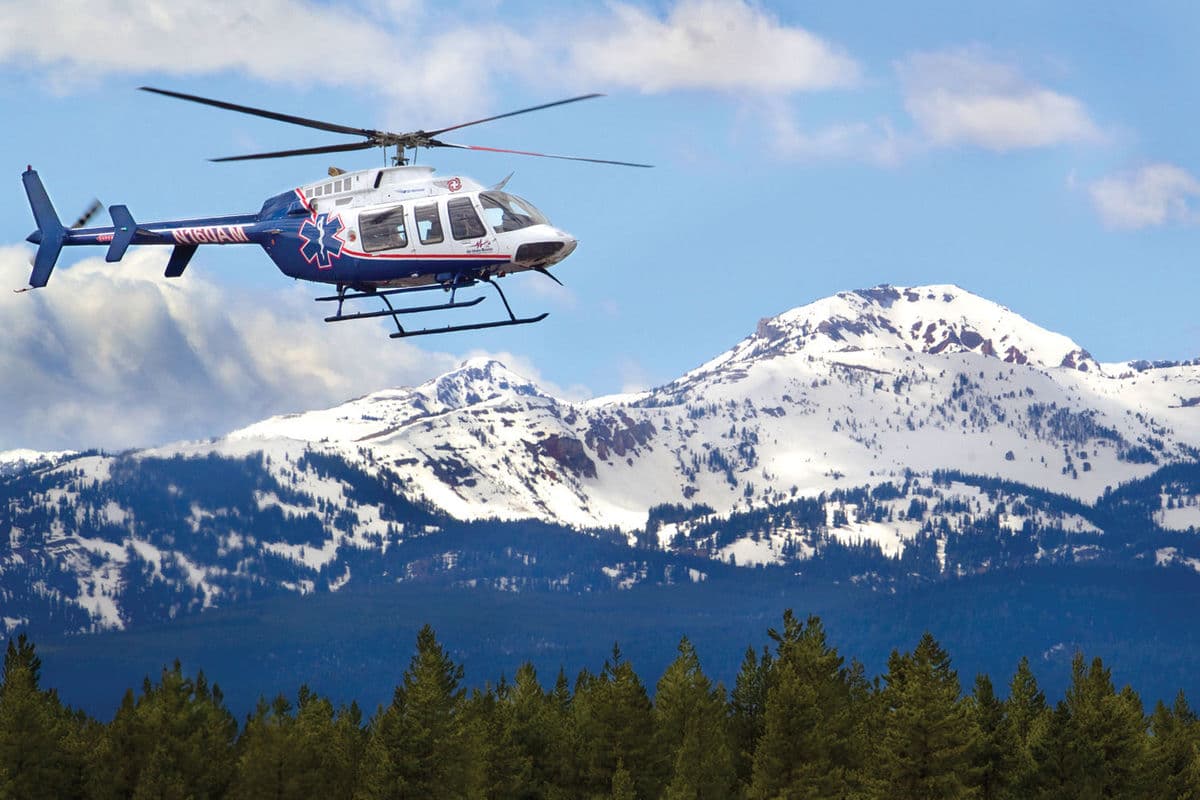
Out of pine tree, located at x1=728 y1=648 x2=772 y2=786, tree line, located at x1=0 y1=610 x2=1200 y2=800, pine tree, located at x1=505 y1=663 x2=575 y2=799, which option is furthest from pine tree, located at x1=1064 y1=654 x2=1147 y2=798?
pine tree, located at x1=505 y1=663 x2=575 y2=799

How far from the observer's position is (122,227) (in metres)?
87.7

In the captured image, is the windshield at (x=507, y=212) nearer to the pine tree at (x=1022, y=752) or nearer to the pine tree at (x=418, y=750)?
the pine tree at (x=418, y=750)

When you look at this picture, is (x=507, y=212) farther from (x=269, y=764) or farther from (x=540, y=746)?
(x=540, y=746)

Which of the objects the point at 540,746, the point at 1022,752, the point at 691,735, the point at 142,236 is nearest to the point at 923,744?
the point at 691,735

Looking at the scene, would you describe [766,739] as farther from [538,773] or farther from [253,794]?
[253,794]

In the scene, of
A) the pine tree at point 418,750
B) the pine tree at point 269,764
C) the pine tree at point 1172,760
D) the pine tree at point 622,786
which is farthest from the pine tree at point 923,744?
the pine tree at point 269,764

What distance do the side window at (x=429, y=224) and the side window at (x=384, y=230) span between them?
764mm

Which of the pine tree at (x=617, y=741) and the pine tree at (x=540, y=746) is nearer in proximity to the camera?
the pine tree at (x=617, y=741)

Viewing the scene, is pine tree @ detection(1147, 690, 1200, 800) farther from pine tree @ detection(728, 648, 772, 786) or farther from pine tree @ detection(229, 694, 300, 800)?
pine tree @ detection(229, 694, 300, 800)

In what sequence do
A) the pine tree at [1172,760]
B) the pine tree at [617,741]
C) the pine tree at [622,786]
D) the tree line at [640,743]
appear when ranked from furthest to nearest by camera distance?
the pine tree at [1172,760]
the pine tree at [617,741]
the pine tree at [622,786]
the tree line at [640,743]

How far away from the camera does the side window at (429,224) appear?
8038 cm

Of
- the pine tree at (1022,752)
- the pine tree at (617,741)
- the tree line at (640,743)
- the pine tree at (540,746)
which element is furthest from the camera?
the pine tree at (540,746)

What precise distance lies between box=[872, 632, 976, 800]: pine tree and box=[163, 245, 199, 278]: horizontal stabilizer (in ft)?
155

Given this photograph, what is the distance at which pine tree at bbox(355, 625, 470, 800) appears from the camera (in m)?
104
